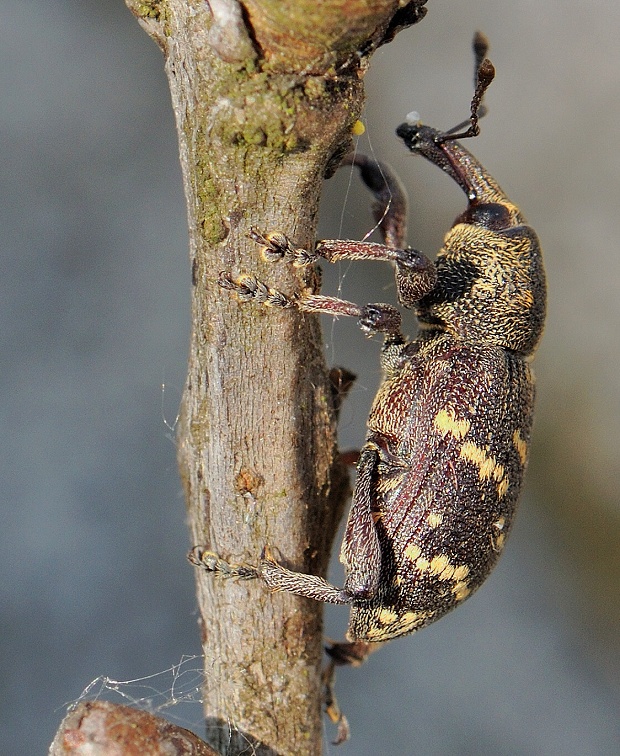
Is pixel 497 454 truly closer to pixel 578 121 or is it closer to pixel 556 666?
pixel 556 666

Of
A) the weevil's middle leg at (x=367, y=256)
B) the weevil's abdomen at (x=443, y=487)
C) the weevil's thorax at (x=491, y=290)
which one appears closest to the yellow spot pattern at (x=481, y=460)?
the weevil's abdomen at (x=443, y=487)

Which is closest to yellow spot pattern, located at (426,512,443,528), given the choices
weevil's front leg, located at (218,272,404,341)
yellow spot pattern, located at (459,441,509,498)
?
yellow spot pattern, located at (459,441,509,498)

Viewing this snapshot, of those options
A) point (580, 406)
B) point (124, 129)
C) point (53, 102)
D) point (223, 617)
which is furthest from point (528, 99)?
point (223, 617)

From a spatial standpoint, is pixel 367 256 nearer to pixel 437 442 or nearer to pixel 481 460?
pixel 437 442

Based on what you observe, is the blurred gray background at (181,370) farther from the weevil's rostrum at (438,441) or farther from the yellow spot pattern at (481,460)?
the yellow spot pattern at (481,460)

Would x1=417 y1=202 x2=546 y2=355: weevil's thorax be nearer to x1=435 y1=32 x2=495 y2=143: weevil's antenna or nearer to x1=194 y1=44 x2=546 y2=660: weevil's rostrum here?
x1=194 y1=44 x2=546 y2=660: weevil's rostrum

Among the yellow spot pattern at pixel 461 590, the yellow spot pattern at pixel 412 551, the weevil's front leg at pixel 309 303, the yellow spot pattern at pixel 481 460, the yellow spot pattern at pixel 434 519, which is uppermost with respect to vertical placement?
the weevil's front leg at pixel 309 303

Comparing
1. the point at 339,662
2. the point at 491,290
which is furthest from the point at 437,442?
the point at 339,662
